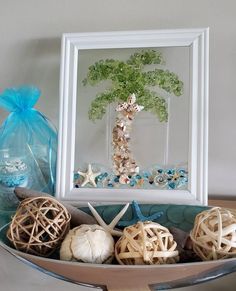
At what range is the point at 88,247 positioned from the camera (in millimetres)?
491

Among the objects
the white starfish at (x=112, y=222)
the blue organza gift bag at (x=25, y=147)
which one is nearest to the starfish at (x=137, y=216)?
the white starfish at (x=112, y=222)

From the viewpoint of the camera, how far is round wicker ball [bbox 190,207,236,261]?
1.57 ft

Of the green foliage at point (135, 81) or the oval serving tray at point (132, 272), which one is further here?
the green foliage at point (135, 81)

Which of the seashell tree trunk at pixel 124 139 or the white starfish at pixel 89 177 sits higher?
the seashell tree trunk at pixel 124 139

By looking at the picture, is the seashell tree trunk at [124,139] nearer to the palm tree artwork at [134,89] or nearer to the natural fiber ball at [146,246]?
the palm tree artwork at [134,89]

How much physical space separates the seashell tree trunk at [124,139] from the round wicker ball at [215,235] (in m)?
0.17

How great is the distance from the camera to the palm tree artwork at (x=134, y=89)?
64 centimetres

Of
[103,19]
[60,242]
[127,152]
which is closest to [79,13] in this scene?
[103,19]

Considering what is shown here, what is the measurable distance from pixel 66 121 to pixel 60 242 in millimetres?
228

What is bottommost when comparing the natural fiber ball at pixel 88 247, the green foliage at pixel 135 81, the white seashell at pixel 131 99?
the natural fiber ball at pixel 88 247

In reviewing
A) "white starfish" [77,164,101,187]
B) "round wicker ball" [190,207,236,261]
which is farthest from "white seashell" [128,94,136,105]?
Answer: "round wicker ball" [190,207,236,261]

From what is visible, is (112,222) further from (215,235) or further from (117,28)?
(117,28)

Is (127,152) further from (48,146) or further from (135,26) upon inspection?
(135,26)

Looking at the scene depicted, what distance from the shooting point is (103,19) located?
0.76 m
